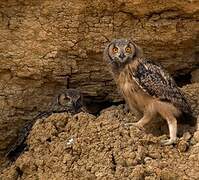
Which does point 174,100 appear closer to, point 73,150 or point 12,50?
point 73,150

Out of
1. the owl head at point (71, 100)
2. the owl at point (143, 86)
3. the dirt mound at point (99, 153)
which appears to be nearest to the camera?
the dirt mound at point (99, 153)

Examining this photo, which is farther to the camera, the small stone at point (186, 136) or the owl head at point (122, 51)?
the owl head at point (122, 51)

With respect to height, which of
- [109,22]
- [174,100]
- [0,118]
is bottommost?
[0,118]

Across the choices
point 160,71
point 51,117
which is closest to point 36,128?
point 51,117

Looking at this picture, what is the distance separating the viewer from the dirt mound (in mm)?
5836

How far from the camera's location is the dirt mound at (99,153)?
5836 millimetres

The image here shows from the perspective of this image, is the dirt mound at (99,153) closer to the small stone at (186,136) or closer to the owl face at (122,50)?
the small stone at (186,136)

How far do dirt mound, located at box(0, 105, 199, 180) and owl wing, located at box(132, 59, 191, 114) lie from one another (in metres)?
0.30

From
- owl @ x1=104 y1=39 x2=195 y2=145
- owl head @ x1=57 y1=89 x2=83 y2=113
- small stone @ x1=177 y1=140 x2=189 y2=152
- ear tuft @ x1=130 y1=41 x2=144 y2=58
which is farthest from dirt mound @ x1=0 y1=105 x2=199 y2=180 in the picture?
ear tuft @ x1=130 y1=41 x2=144 y2=58

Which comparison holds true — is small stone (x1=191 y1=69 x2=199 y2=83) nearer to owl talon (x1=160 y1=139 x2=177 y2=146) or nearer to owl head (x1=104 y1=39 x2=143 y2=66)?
owl head (x1=104 y1=39 x2=143 y2=66)

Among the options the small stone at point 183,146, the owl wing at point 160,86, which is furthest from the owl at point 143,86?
the small stone at point 183,146

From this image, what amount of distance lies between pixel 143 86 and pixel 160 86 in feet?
0.46

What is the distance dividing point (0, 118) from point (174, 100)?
5.32 feet

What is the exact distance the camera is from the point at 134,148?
6016mm
